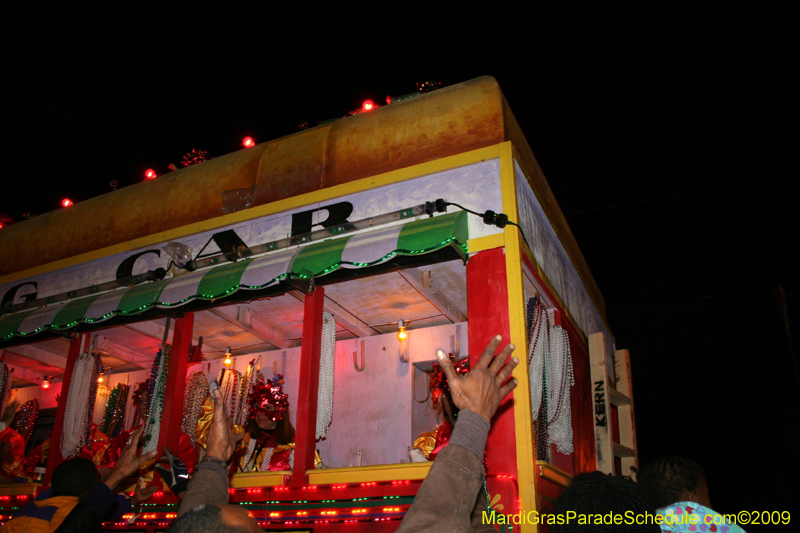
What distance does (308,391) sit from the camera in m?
5.32

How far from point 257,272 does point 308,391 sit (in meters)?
1.35

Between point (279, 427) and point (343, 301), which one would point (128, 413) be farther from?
point (343, 301)

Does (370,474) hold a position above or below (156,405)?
below

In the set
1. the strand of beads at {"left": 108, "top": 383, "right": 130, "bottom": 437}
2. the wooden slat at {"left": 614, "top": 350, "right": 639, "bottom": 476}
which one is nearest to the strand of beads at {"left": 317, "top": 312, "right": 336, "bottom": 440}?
the wooden slat at {"left": 614, "top": 350, "right": 639, "bottom": 476}

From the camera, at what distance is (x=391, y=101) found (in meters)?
6.63

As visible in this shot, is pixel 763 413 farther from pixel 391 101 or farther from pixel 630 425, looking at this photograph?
pixel 391 101

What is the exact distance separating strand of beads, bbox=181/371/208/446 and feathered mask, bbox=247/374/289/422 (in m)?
0.67

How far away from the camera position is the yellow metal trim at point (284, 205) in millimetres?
5531

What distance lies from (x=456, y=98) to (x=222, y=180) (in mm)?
3226

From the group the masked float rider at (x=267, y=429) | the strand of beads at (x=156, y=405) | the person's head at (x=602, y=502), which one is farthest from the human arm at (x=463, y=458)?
the masked float rider at (x=267, y=429)

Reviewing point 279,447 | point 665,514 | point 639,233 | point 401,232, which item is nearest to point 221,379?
point 279,447

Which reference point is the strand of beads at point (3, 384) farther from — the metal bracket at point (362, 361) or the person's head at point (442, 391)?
the person's head at point (442, 391)

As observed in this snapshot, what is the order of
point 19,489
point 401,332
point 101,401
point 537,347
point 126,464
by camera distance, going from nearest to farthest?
point 126,464 < point 537,347 < point 19,489 < point 401,332 < point 101,401

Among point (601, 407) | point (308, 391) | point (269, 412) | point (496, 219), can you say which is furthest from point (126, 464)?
point (601, 407)
